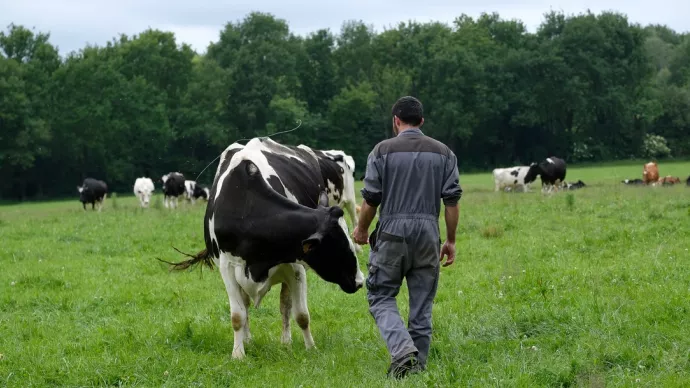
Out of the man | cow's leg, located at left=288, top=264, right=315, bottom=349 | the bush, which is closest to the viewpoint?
the man

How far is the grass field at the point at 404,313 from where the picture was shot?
6.93m

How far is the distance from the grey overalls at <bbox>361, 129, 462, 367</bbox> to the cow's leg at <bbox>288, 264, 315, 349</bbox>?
1325 mm

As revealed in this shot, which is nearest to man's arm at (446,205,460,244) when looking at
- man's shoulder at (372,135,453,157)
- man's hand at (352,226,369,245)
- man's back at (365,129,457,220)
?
man's back at (365,129,457,220)

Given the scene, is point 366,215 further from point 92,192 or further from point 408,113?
point 92,192

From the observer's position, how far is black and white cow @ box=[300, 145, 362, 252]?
41.0ft

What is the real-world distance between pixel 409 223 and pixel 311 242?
1060 millimetres

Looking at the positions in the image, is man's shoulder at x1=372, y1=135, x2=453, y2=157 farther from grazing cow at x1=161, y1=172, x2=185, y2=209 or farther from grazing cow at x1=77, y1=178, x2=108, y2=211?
grazing cow at x1=77, y1=178, x2=108, y2=211

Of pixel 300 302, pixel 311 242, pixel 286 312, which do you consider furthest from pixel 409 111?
pixel 286 312

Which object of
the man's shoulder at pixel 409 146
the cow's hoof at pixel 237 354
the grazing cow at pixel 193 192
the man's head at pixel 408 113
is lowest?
the grazing cow at pixel 193 192

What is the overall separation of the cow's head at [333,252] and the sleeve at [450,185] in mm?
1088

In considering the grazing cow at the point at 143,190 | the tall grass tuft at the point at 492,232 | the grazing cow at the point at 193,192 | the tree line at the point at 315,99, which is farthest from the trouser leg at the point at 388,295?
the tree line at the point at 315,99

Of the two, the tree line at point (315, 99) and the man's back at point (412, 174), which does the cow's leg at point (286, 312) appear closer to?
the man's back at point (412, 174)

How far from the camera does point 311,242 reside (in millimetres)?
7539

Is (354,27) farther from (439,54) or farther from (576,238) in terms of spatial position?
(576,238)
